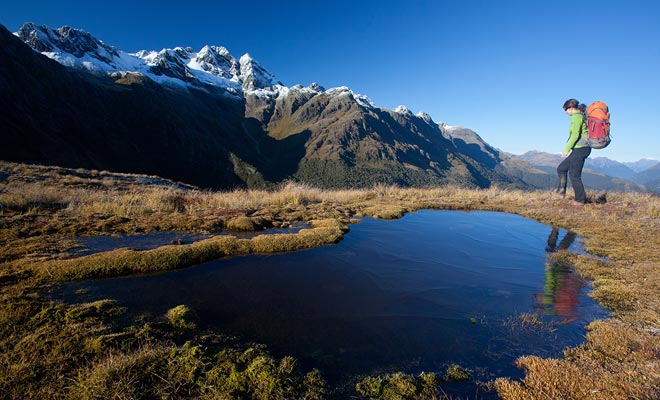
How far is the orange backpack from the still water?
777 cm

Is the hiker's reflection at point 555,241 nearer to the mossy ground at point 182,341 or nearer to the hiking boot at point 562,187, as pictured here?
the mossy ground at point 182,341

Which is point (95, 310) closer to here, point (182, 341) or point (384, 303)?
point (182, 341)

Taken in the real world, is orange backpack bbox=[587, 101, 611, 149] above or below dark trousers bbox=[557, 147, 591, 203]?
above

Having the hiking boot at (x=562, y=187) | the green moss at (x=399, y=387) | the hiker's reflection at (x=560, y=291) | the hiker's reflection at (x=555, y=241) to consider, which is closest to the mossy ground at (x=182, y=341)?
the green moss at (x=399, y=387)

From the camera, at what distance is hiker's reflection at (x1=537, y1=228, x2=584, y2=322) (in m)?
5.33

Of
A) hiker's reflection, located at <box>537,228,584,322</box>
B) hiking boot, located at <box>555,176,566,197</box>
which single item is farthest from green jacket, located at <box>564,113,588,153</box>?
hiker's reflection, located at <box>537,228,584,322</box>

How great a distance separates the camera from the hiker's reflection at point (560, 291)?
5325 millimetres

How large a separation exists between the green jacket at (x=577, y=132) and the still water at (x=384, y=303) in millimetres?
7680

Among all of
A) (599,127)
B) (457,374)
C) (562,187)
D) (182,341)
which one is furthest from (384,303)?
(562,187)

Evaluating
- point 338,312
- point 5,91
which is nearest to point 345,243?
point 338,312

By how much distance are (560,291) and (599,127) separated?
1095cm

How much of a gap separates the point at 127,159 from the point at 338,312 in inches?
8600

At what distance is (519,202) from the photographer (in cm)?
1853

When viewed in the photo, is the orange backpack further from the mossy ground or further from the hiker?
the mossy ground
